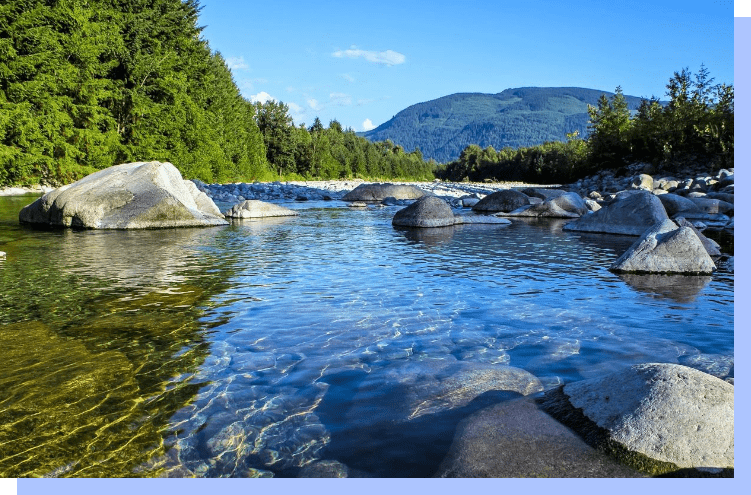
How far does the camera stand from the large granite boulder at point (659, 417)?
236cm

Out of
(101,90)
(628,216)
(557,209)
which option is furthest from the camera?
(101,90)

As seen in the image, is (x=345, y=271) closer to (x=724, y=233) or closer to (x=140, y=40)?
(x=724, y=233)

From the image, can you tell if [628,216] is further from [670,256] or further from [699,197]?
[699,197]

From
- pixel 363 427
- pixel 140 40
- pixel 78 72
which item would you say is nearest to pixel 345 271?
pixel 363 427

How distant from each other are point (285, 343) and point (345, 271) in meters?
3.54

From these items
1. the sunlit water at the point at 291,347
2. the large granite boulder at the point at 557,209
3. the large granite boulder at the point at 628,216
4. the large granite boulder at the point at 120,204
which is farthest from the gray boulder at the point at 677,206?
the large granite boulder at the point at 120,204

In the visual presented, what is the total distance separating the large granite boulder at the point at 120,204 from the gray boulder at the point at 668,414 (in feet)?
42.7

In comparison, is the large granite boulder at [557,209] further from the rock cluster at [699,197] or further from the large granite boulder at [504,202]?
the rock cluster at [699,197]

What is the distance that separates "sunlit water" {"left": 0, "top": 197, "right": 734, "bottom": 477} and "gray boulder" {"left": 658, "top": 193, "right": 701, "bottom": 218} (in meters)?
8.88

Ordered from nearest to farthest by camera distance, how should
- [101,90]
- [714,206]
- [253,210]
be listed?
[714,206], [253,210], [101,90]

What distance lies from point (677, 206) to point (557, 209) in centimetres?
Result: 373

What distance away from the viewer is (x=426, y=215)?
15.7 m

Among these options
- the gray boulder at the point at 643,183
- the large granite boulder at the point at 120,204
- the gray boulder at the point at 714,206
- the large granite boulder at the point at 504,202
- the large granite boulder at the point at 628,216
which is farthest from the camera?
the gray boulder at the point at 643,183


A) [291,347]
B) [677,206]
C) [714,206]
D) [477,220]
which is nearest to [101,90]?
[477,220]
